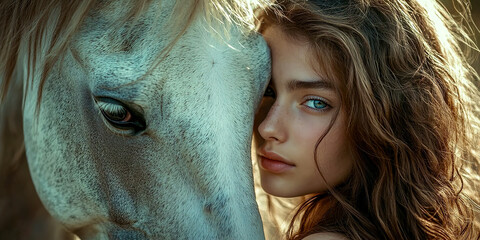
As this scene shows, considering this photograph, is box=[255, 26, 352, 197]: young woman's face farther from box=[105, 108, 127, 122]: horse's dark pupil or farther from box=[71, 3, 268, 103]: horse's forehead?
box=[105, 108, 127, 122]: horse's dark pupil

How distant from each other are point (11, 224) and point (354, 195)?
1.01 meters

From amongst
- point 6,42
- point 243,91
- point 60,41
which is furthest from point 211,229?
point 6,42

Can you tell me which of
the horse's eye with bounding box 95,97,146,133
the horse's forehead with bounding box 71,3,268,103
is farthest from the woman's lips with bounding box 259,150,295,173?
the horse's eye with bounding box 95,97,146,133

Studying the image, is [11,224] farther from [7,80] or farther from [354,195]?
[354,195]

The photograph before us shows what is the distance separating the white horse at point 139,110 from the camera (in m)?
1.30

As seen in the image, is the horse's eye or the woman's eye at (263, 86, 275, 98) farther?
the woman's eye at (263, 86, 275, 98)

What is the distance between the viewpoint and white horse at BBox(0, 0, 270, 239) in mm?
1305

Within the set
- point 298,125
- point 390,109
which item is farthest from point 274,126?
point 390,109

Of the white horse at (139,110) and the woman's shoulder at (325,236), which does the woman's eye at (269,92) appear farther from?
the woman's shoulder at (325,236)

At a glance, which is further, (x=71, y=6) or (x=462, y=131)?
(x=462, y=131)

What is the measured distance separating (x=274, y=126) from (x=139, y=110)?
1.18 ft

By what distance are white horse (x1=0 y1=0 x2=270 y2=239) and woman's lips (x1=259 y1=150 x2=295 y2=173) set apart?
19 centimetres

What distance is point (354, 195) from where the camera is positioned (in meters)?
1.59

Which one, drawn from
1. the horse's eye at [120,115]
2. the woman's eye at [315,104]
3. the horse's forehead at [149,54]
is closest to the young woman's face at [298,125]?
the woman's eye at [315,104]
